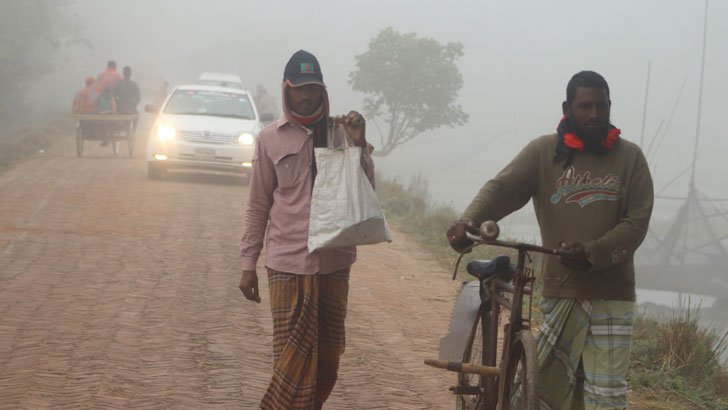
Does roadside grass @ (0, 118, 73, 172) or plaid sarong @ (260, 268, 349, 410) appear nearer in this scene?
plaid sarong @ (260, 268, 349, 410)

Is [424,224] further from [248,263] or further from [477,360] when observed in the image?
[248,263]

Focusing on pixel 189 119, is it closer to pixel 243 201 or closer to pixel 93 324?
pixel 243 201

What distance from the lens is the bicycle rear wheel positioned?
192 inches

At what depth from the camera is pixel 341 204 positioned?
15.5ft

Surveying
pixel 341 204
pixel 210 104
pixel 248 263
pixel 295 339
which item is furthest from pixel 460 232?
pixel 210 104

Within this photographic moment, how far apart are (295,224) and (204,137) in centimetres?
1356

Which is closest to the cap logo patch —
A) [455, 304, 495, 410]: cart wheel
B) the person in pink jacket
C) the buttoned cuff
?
the person in pink jacket

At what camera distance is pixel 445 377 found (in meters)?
7.14

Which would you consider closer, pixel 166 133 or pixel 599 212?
pixel 599 212

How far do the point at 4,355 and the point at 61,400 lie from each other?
1.13m

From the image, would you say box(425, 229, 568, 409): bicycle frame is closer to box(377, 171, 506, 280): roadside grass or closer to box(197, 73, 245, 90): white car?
box(377, 171, 506, 280): roadside grass

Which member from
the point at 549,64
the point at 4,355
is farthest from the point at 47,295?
the point at 549,64

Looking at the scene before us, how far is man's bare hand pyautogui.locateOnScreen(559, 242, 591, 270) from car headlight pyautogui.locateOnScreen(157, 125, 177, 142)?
14.7 metres

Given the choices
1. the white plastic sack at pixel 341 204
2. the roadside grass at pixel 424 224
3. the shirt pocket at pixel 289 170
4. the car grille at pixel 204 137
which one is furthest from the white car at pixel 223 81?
the white plastic sack at pixel 341 204
